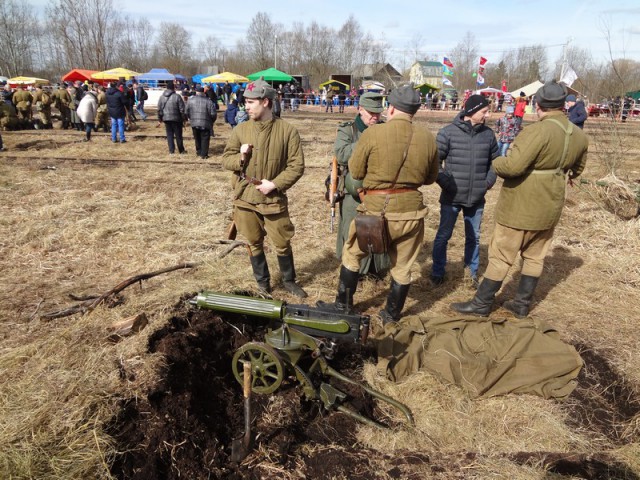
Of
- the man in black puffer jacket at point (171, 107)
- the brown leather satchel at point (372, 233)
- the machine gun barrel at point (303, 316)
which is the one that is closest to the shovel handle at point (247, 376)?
the machine gun barrel at point (303, 316)

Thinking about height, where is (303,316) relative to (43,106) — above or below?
below

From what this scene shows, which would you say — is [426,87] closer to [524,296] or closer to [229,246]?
[229,246]

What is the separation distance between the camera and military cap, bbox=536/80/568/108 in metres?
3.67

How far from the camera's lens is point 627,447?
2.76m

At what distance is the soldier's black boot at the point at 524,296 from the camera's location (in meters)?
4.25

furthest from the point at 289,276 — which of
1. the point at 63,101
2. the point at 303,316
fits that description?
the point at 63,101

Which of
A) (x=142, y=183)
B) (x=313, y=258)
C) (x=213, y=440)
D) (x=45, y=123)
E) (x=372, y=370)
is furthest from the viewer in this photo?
(x=45, y=123)

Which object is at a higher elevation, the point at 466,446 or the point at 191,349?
the point at 191,349

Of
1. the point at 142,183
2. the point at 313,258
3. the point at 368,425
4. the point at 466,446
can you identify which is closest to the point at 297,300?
the point at 313,258

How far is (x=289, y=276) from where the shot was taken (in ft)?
15.3

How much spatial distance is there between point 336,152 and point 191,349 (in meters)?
2.45

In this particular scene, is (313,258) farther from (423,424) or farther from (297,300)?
(423,424)

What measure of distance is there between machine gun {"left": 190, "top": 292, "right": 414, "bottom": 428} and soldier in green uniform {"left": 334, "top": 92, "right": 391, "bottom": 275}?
168 cm

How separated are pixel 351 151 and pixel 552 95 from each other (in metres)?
1.83
